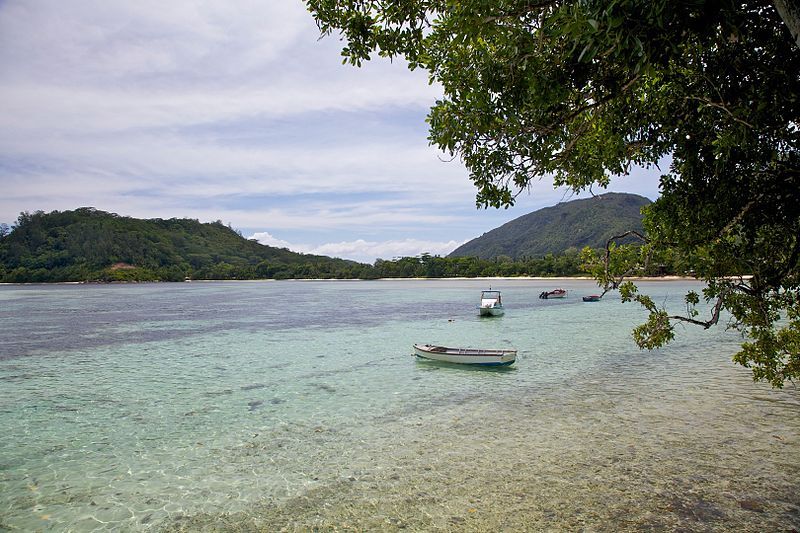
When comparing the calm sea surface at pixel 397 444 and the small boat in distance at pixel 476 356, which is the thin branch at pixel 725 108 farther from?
the small boat in distance at pixel 476 356

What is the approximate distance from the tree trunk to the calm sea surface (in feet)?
24.6

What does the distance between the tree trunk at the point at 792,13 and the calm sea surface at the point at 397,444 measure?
751cm

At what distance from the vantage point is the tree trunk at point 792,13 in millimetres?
4812

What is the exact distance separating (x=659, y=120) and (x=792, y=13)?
368cm

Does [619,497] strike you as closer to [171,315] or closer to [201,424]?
[201,424]

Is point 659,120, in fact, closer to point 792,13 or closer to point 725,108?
point 725,108

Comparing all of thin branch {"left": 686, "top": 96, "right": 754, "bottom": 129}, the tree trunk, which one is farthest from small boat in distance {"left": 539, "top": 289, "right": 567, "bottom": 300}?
the tree trunk

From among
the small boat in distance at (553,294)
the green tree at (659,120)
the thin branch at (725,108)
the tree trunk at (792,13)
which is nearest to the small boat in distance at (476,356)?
the green tree at (659,120)

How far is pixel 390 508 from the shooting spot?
897 centimetres

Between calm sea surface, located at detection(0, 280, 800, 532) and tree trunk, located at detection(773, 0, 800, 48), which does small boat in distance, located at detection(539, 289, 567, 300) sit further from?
tree trunk, located at detection(773, 0, 800, 48)

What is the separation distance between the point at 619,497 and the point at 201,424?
39.2 ft

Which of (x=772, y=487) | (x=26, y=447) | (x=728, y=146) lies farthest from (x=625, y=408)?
(x=26, y=447)

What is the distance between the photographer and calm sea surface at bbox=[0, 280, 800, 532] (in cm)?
875

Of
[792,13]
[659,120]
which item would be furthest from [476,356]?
[792,13]
